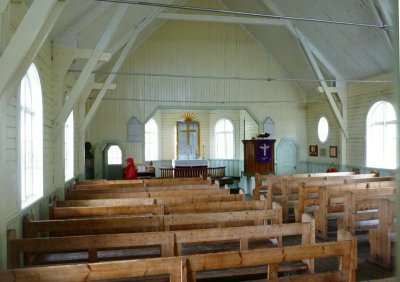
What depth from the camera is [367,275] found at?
4316 mm

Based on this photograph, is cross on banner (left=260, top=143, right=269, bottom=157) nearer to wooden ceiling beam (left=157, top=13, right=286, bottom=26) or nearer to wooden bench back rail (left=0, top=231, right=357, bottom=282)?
wooden ceiling beam (left=157, top=13, right=286, bottom=26)

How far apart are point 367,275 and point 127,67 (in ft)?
34.2

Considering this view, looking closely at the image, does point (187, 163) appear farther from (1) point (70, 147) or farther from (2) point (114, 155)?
(1) point (70, 147)

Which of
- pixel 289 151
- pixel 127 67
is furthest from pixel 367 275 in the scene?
pixel 127 67

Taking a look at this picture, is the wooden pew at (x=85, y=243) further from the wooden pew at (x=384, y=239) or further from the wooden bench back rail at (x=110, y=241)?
the wooden pew at (x=384, y=239)

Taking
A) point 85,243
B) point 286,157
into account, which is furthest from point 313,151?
point 85,243

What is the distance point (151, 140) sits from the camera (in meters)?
15.1

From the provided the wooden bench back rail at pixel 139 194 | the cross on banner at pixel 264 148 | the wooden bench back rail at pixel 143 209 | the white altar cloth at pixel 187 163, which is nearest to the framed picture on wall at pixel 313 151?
the cross on banner at pixel 264 148

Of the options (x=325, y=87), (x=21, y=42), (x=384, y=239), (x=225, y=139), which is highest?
(x=325, y=87)

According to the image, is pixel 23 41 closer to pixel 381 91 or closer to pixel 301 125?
→ pixel 381 91

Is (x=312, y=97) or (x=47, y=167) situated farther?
(x=312, y=97)

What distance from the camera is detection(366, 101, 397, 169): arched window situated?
9.26 m

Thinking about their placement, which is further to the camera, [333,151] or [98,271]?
[333,151]

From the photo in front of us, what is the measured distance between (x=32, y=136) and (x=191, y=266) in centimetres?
393
